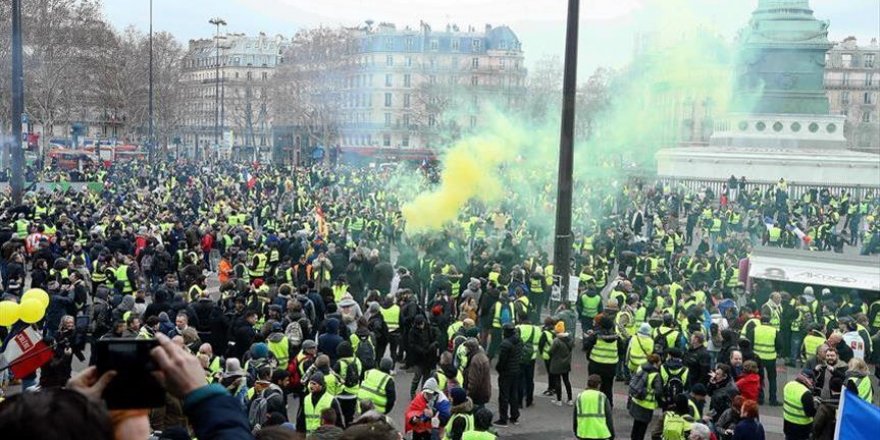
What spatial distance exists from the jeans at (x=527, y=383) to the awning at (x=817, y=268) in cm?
714

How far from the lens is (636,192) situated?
1433 inches

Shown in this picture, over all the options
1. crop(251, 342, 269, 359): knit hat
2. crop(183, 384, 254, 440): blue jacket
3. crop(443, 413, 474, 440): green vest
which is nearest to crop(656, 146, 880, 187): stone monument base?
crop(251, 342, 269, 359): knit hat

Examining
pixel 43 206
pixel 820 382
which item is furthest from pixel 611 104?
pixel 820 382

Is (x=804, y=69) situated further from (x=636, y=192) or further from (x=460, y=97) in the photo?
(x=460, y=97)

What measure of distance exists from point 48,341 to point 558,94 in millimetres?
44735

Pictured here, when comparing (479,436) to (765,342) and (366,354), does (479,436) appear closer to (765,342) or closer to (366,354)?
(366,354)

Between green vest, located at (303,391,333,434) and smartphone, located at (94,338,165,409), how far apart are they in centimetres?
622

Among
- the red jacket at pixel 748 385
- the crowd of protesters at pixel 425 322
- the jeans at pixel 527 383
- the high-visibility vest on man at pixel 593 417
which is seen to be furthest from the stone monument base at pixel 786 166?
the high-visibility vest on man at pixel 593 417

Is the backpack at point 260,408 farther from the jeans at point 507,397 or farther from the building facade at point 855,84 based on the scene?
the building facade at point 855,84

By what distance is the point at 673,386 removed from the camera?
33.2 feet

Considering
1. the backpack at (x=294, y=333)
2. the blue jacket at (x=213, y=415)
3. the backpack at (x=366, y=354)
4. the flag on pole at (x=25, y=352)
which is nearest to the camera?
the blue jacket at (x=213, y=415)

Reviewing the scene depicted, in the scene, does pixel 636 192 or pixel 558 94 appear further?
pixel 558 94

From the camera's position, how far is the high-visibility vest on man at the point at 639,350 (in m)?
11.6

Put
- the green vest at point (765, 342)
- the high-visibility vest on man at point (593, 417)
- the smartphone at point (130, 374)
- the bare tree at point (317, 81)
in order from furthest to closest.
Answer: the bare tree at point (317, 81), the green vest at point (765, 342), the high-visibility vest on man at point (593, 417), the smartphone at point (130, 374)
